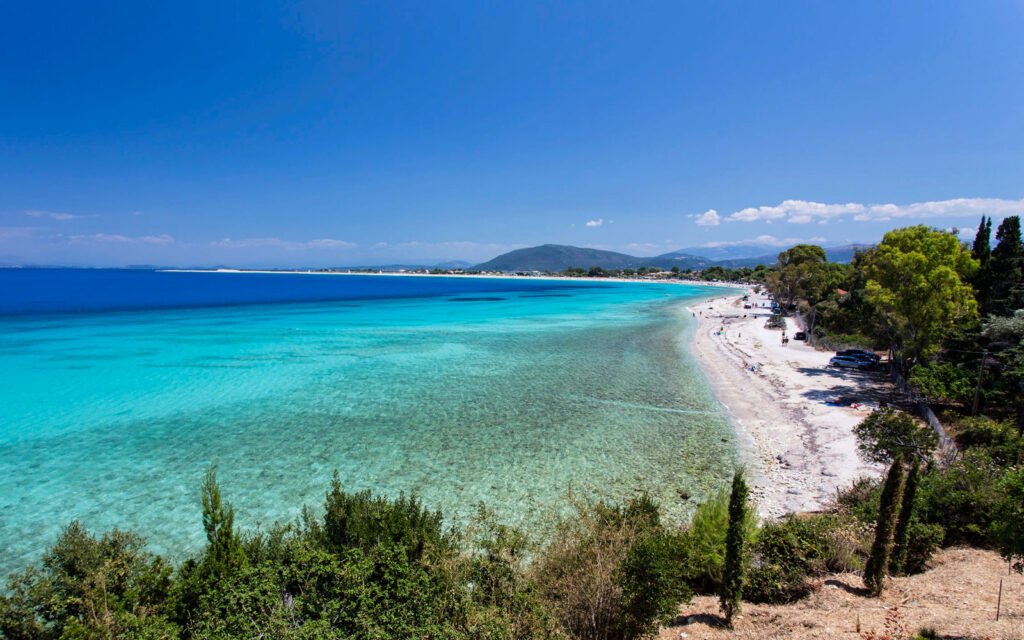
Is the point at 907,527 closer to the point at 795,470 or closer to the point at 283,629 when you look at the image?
the point at 795,470

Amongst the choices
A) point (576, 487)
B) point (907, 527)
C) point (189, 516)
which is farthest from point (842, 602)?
point (189, 516)

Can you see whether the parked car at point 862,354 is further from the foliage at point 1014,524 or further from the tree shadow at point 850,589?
the foliage at point 1014,524

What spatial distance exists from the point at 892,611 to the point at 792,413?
702 inches

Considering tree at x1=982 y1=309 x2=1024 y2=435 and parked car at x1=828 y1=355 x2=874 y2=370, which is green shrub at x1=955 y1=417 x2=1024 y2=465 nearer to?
tree at x1=982 y1=309 x2=1024 y2=435

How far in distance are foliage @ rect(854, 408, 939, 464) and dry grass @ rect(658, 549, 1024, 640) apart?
4987 millimetres

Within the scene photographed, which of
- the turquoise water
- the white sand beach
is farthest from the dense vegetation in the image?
the turquoise water

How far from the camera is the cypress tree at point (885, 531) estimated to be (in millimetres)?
10164

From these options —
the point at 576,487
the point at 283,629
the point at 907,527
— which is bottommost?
the point at 576,487

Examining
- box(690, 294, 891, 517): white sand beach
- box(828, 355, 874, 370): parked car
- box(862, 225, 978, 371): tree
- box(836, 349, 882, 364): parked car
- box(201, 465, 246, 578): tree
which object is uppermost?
box(862, 225, 978, 371): tree

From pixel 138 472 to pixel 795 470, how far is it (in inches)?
1073

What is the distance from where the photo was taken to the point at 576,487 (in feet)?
58.3

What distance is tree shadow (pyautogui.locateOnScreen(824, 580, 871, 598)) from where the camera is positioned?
415 inches

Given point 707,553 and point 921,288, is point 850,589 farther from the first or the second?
point 921,288

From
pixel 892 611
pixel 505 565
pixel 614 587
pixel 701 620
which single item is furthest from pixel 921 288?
pixel 505 565
